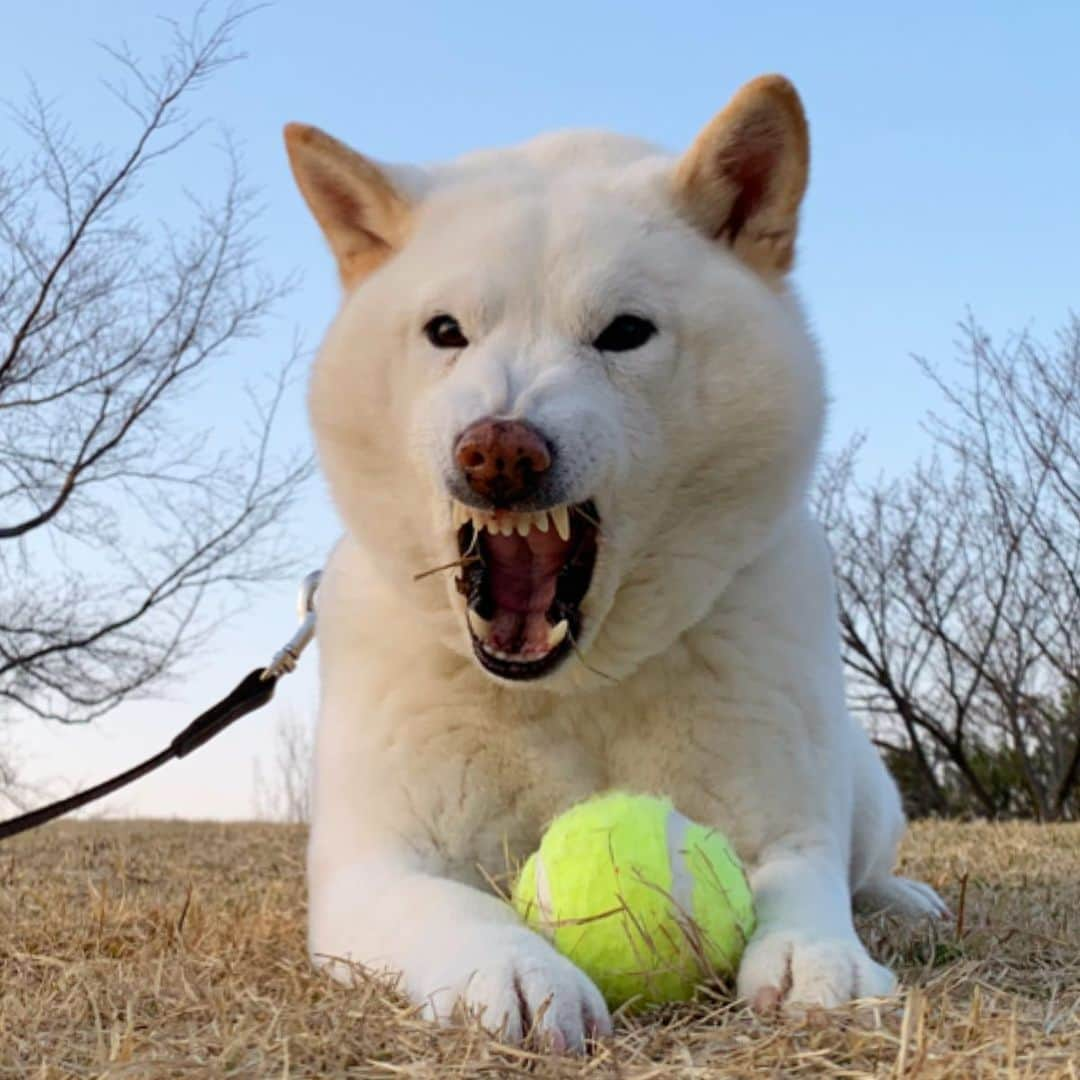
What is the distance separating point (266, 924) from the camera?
3459 mm

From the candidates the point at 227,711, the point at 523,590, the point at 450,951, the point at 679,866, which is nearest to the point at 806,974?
the point at 679,866

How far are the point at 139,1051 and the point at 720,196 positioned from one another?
186 cm

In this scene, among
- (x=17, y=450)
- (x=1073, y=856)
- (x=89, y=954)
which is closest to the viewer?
(x=89, y=954)

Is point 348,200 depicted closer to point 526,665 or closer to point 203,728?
point 526,665

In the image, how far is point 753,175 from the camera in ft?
9.64

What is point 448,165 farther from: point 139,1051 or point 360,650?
point 139,1051

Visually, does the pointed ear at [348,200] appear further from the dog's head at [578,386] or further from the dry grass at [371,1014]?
the dry grass at [371,1014]

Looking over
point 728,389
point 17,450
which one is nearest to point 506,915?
point 728,389

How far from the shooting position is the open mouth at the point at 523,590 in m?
2.60

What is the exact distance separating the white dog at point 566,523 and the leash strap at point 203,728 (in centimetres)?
97

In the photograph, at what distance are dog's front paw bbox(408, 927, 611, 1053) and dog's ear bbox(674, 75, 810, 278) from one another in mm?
1453

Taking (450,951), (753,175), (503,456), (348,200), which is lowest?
(450,951)

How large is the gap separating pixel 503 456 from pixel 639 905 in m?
0.74

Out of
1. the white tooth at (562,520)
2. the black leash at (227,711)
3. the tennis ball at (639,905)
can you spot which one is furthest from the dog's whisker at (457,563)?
the black leash at (227,711)
